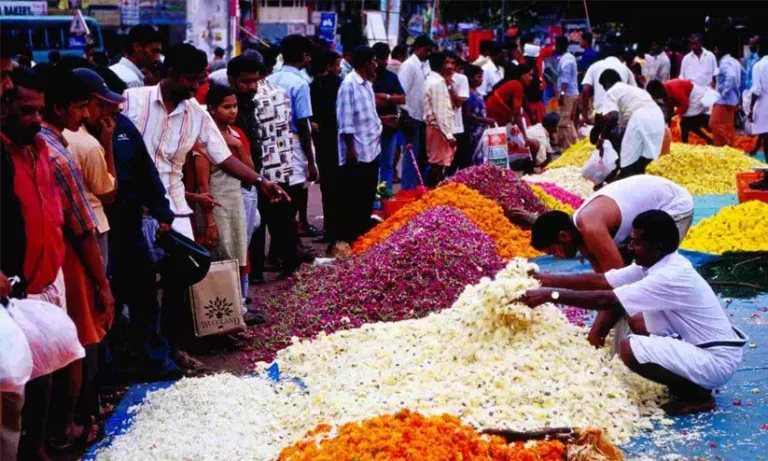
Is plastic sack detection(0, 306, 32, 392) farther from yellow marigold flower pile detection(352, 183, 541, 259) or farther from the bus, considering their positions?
the bus

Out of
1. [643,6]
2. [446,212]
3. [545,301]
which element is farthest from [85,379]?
[643,6]

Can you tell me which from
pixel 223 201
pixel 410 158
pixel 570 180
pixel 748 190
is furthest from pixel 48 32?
pixel 223 201

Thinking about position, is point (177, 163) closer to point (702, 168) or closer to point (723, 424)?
point (723, 424)

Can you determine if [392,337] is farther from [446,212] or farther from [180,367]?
[446,212]

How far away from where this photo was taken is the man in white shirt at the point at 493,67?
15.6 metres

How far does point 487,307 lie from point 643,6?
23363 millimetres

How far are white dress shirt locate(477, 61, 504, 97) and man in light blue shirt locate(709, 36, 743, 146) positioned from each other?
11.3 feet

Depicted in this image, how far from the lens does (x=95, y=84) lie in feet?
15.7

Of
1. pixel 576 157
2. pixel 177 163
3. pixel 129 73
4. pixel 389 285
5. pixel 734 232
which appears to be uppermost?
pixel 129 73

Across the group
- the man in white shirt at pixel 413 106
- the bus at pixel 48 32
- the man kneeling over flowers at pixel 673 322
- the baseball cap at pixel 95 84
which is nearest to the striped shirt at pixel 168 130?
the baseball cap at pixel 95 84

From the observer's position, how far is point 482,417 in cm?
445

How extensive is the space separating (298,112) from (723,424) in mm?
5156

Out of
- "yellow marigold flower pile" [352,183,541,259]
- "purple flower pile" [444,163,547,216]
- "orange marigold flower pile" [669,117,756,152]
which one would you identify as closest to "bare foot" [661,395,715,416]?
"yellow marigold flower pile" [352,183,541,259]

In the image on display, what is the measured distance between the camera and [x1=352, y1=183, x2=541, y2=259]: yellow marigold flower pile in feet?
28.2
